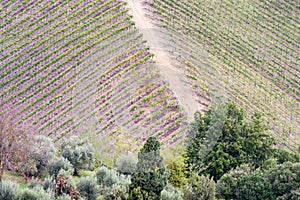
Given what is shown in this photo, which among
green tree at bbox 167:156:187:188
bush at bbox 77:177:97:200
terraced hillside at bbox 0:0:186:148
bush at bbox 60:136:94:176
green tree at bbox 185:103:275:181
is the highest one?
terraced hillside at bbox 0:0:186:148

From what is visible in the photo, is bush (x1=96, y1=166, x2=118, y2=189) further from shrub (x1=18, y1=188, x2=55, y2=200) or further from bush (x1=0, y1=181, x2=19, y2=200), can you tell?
bush (x1=0, y1=181, x2=19, y2=200)

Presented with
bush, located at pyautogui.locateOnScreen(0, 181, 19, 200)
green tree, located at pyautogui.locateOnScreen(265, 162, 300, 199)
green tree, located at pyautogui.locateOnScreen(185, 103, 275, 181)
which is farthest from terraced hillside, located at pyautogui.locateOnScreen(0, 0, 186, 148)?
bush, located at pyautogui.locateOnScreen(0, 181, 19, 200)

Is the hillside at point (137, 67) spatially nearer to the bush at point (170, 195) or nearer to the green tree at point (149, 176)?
the green tree at point (149, 176)

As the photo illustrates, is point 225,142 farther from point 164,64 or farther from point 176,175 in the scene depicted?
point 164,64

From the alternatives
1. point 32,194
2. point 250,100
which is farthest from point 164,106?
point 32,194

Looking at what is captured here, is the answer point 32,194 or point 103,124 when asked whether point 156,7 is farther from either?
point 32,194

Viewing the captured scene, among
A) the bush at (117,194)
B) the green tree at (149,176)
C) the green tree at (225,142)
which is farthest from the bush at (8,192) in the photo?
the green tree at (225,142)
